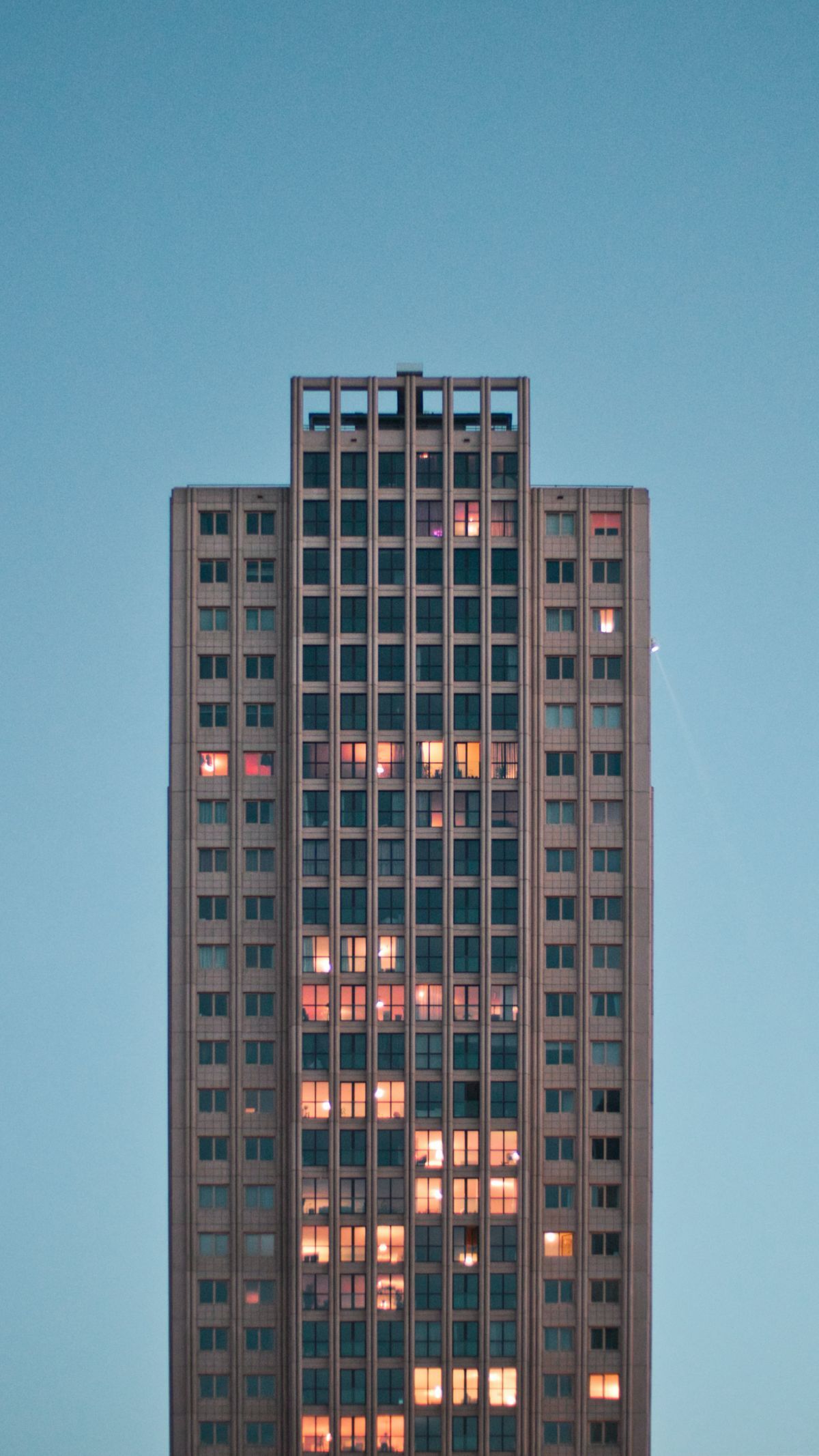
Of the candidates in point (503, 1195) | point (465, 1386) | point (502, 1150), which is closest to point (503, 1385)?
point (465, 1386)

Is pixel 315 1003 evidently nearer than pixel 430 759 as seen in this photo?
Yes

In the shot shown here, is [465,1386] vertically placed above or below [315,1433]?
above

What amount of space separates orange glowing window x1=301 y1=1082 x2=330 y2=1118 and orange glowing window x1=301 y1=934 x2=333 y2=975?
7.02 metres

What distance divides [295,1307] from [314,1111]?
12.0m

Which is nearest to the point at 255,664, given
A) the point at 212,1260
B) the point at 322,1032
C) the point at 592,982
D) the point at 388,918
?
the point at 388,918

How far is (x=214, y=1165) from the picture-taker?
8650cm

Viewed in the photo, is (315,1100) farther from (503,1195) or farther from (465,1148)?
(503,1195)

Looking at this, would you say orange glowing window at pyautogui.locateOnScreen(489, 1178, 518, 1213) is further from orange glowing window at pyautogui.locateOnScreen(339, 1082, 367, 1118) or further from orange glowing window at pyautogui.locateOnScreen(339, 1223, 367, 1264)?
orange glowing window at pyautogui.locateOnScreen(339, 1082, 367, 1118)

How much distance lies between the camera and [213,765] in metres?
88.9

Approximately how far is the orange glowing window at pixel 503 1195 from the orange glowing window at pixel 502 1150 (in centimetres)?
97

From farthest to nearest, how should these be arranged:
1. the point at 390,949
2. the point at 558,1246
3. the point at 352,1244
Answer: the point at 390,949
the point at 558,1246
the point at 352,1244

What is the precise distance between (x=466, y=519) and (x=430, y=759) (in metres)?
15.9

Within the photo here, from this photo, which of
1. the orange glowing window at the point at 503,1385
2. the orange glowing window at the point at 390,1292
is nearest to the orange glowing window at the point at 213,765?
the orange glowing window at the point at 390,1292

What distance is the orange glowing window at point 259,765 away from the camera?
88875 mm
